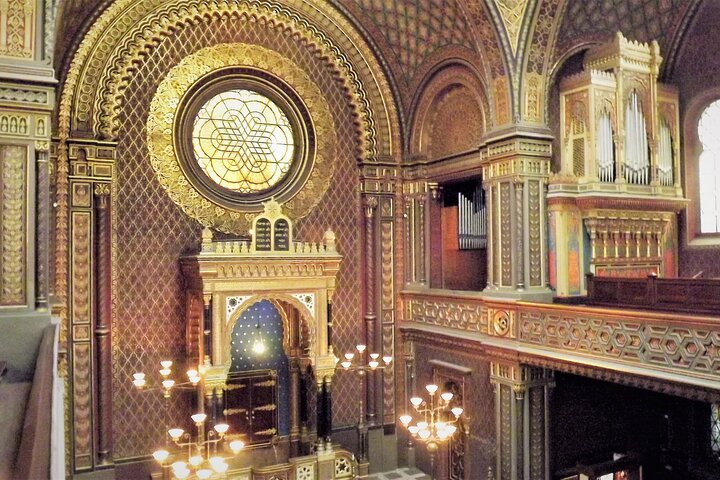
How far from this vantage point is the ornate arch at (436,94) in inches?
418

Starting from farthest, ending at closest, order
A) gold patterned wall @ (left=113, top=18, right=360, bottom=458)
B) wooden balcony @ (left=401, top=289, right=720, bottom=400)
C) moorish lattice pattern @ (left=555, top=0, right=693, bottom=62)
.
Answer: gold patterned wall @ (left=113, top=18, right=360, bottom=458) → moorish lattice pattern @ (left=555, top=0, right=693, bottom=62) → wooden balcony @ (left=401, top=289, right=720, bottom=400)

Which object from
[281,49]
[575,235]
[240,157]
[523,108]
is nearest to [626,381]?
[575,235]

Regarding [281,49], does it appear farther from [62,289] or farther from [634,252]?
[634,252]

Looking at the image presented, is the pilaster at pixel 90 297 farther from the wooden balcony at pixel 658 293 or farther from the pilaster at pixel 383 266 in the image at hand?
the wooden balcony at pixel 658 293

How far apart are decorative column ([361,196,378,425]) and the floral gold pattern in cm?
105

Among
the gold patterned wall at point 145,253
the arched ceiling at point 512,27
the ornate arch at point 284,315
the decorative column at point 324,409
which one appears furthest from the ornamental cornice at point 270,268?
the arched ceiling at point 512,27

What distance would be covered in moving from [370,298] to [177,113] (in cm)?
481

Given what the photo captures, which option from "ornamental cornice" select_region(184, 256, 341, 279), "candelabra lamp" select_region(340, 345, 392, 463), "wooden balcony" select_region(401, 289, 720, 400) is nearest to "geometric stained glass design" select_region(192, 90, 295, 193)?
"ornamental cornice" select_region(184, 256, 341, 279)

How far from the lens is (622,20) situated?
10.1 m

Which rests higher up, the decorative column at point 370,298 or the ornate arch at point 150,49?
the ornate arch at point 150,49

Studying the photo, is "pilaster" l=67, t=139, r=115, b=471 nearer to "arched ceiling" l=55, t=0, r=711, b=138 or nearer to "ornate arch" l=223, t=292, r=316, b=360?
"arched ceiling" l=55, t=0, r=711, b=138

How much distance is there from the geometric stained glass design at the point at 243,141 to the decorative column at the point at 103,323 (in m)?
1.88

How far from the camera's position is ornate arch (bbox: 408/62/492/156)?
10.6 m

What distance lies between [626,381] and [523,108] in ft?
14.0
